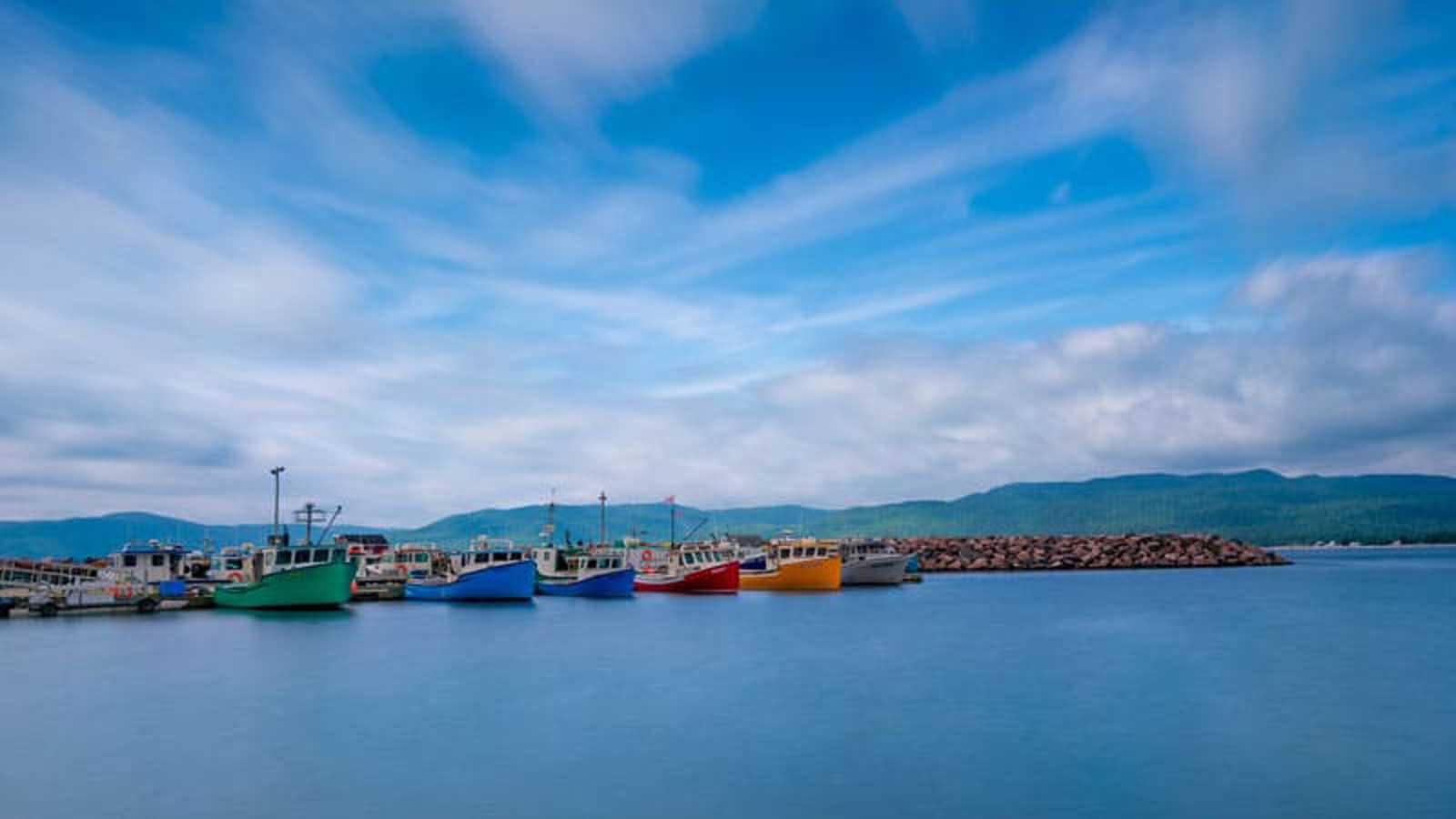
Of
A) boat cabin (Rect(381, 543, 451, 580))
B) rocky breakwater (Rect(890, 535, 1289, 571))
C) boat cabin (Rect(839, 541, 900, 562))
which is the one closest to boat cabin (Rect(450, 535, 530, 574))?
boat cabin (Rect(381, 543, 451, 580))

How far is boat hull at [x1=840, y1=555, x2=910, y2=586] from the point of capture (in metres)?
75.3

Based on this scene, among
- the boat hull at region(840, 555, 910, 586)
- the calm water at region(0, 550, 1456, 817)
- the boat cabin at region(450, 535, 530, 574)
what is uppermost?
the boat cabin at region(450, 535, 530, 574)

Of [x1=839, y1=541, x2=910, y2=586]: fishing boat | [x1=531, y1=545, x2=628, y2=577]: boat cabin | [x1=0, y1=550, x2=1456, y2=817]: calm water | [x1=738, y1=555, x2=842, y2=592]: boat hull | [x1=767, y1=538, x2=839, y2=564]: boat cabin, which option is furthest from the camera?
[x1=839, y1=541, x2=910, y2=586]: fishing boat

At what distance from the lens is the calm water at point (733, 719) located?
16.6 m

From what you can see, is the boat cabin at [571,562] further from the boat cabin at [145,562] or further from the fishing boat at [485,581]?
the boat cabin at [145,562]

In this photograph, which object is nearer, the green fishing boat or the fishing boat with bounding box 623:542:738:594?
the green fishing boat

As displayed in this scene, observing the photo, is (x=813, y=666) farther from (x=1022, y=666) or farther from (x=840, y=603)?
(x=840, y=603)

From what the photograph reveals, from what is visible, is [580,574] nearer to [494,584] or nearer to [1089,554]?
[494,584]

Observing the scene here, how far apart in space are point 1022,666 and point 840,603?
1035 inches

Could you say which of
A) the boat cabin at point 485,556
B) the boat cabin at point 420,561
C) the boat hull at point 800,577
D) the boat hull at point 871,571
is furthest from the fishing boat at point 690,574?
the boat cabin at point 420,561

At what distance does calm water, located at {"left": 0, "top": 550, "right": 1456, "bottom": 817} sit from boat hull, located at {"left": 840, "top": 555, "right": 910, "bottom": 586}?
29227 mm

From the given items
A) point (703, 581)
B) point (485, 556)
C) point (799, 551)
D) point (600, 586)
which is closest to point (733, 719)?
point (600, 586)

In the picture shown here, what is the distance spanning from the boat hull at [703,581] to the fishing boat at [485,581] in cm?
842

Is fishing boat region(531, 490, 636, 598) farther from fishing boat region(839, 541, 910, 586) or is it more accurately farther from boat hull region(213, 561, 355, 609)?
fishing boat region(839, 541, 910, 586)
